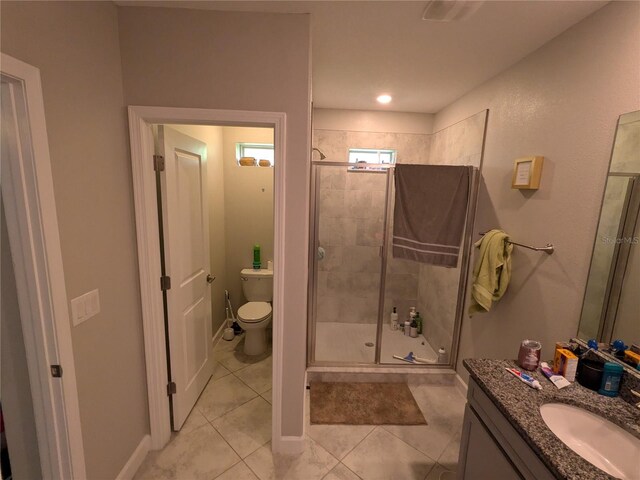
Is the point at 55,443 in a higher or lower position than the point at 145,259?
lower

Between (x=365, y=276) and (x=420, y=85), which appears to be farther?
(x=365, y=276)

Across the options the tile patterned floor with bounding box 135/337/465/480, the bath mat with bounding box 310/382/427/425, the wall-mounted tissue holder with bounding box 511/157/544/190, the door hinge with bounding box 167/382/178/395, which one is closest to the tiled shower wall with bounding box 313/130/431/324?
the bath mat with bounding box 310/382/427/425

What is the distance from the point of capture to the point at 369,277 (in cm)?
321

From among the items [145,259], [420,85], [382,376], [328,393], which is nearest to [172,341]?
[145,259]

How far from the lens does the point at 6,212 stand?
1013 millimetres

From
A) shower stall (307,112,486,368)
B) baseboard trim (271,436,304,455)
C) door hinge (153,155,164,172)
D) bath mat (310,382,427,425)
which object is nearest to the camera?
Answer: door hinge (153,155,164,172)

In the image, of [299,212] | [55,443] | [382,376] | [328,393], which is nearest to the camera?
[55,443]

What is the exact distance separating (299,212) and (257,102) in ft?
1.98

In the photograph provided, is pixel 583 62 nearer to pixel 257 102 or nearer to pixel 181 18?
pixel 257 102

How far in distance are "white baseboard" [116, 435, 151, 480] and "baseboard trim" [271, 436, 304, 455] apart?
0.78m

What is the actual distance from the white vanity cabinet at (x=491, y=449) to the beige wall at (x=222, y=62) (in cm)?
137

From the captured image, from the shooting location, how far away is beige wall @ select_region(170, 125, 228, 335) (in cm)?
279

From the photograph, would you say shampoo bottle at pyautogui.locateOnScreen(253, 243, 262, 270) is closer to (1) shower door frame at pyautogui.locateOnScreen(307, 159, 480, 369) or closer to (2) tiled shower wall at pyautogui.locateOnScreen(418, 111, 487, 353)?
(1) shower door frame at pyautogui.locateOnScreen(307, 159, 480, 369)

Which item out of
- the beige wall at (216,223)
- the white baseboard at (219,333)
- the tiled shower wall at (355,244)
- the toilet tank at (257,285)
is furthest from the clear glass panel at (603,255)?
the white baseboard at (219,333)
